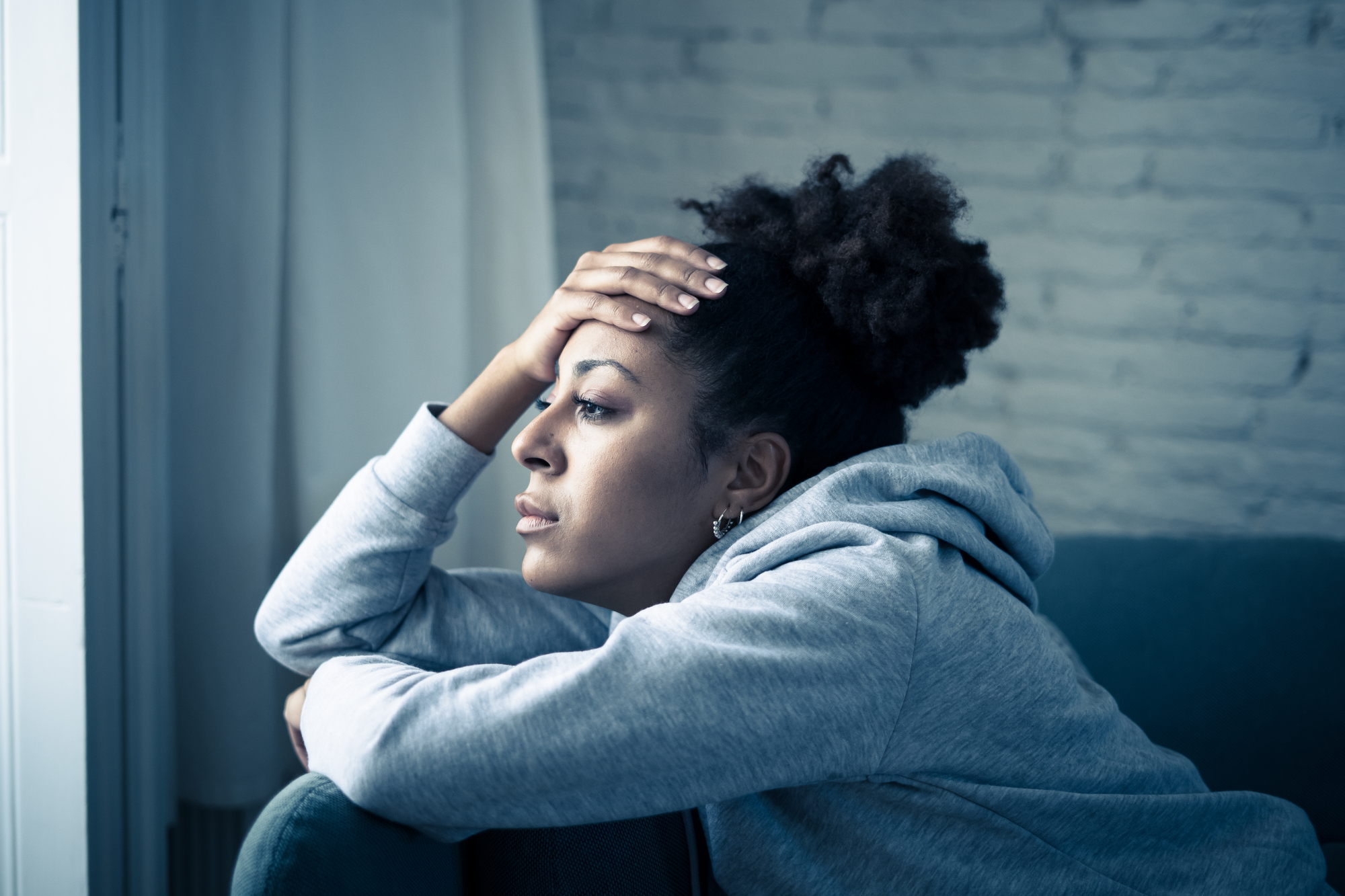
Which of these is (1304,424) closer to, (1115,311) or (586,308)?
(1115,311)

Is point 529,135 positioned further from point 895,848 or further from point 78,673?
point 895,848

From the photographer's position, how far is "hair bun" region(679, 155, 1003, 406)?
88cm

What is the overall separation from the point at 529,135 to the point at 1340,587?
Result: 55.6 inches

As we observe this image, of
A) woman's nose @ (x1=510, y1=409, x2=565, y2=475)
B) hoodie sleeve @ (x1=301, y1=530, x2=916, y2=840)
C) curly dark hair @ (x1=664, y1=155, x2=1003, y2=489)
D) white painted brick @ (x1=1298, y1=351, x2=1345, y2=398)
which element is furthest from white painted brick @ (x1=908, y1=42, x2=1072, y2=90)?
hoodie sleeve @ (x1=301, y1=530, x2=916, y2=840)

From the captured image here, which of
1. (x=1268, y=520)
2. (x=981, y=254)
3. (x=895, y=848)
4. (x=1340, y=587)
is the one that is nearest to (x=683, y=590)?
(x=895, y=848)

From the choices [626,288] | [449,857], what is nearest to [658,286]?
[626,288]

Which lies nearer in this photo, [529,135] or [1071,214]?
[529,135]

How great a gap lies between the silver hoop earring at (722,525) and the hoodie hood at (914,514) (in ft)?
0.06

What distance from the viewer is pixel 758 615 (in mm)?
661

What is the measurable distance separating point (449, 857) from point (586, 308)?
52cm

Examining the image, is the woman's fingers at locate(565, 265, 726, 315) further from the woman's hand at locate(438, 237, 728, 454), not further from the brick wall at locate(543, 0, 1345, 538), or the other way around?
the brick wall at locate(543, 0, 1345, 538)

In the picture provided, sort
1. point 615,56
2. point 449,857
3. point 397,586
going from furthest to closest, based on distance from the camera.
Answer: point 615,56 < point 397,586 < point 449,857

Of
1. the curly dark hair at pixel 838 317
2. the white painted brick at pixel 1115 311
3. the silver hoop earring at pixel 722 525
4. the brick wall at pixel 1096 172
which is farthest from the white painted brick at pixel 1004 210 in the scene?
the silver hoop earring at pixel 722 525

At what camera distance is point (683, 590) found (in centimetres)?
88
